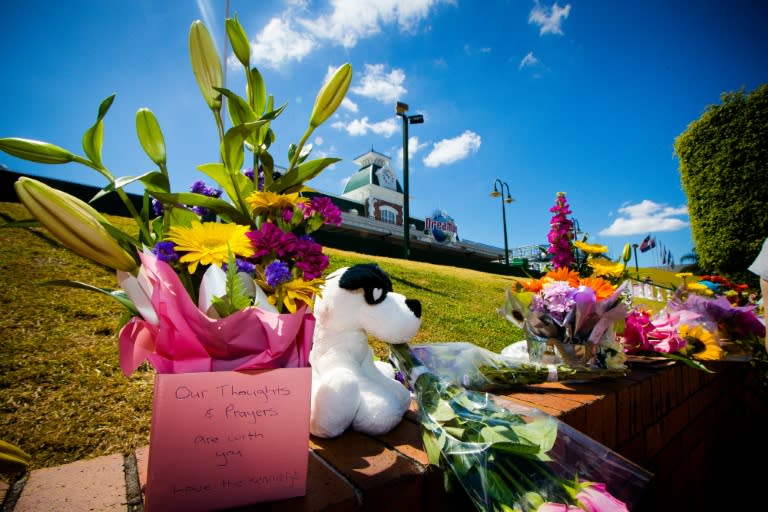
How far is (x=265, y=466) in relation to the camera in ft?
2.01

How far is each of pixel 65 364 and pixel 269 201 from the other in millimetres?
1871

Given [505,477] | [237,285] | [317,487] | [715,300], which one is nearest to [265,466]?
[317,487]

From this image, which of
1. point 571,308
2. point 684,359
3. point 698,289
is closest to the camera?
point 571,308

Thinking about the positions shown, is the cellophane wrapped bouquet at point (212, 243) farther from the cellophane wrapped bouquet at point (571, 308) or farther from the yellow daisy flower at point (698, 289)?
the yellow daisy flower at point (698, 289)

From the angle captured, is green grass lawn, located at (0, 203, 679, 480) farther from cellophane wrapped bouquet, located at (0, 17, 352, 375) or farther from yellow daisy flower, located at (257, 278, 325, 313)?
yellow daisy flower, located at (257, 278, 325, 313)

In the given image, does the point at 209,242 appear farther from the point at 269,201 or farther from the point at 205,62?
the point at 205,62

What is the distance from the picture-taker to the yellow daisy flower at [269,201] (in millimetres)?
670

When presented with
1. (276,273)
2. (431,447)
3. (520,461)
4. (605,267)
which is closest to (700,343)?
(605,267)

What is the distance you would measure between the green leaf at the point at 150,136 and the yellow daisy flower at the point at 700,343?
251 centimetres

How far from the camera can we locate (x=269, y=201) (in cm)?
67

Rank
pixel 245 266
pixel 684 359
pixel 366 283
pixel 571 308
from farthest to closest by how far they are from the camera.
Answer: pixel 684 359
pixel 571 308
pixel 366 283
pixel 245 266

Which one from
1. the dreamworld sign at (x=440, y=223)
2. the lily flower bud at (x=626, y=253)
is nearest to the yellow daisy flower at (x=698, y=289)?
the lily flower bud at (x=626, y=253)

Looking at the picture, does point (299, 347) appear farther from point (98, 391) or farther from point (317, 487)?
point (98, 391)

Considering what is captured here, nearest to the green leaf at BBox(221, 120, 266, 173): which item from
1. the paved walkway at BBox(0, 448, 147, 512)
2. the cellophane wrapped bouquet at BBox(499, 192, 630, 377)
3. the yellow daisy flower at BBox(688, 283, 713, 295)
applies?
the paved walkway at BBox(0, 448, 147, 512)
